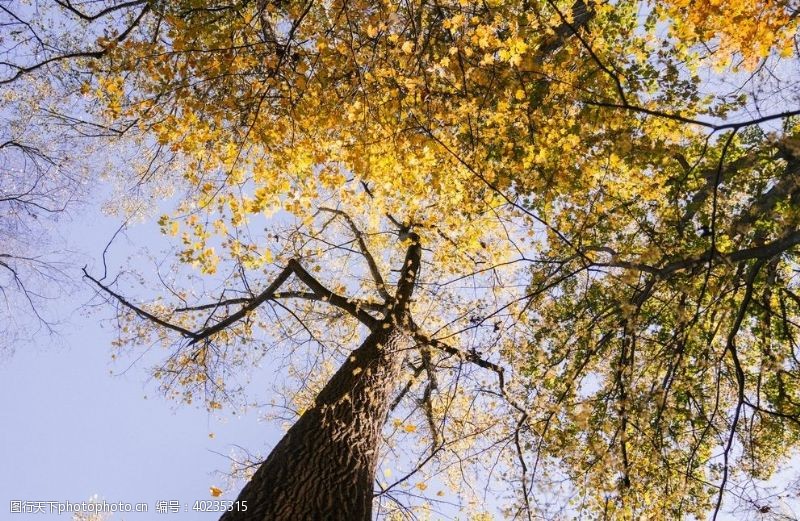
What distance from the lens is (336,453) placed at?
4125mm

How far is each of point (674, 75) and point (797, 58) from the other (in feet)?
4.33

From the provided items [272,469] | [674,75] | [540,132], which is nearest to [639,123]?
[674,75]

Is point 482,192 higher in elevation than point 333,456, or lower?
higher

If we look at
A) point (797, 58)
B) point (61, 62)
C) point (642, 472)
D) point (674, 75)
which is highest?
point (61, 62)

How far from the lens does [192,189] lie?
5.37m

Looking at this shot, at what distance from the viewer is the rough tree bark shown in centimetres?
352

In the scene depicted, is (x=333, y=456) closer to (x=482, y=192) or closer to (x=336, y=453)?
(x=336, y=453)

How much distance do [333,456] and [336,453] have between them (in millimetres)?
48

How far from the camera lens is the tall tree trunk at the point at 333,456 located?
3.51m

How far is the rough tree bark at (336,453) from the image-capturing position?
11.5 ft

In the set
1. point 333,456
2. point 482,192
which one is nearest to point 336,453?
point 333,456

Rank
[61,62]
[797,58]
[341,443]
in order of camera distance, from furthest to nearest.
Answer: [61,62], [797,58], [341,443]

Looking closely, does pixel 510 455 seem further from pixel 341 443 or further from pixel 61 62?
pixel 61 62

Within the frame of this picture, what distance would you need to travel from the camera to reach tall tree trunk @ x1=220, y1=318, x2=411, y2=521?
351cm
